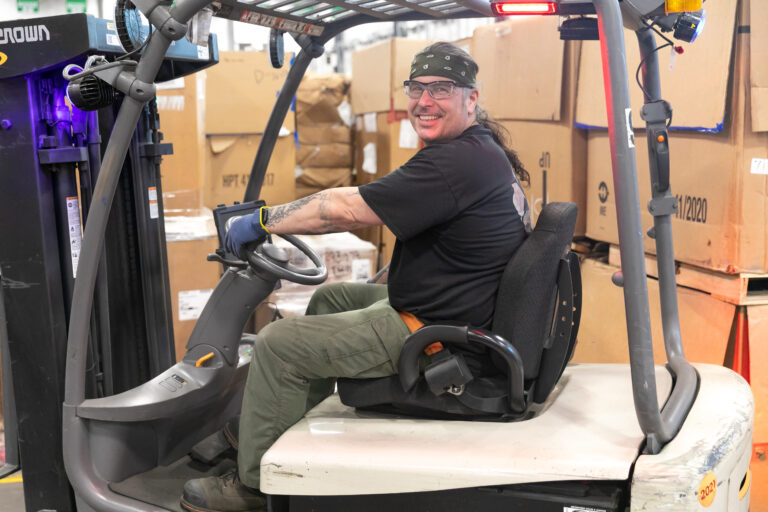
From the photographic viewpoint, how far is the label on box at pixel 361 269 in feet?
17.3

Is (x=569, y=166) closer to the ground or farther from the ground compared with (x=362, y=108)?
closer to the ground

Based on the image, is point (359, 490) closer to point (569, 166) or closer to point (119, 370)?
point (119, 370)

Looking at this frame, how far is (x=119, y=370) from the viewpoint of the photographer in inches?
124

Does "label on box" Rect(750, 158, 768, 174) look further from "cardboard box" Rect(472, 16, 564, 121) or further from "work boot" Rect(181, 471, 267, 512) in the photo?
"work boot" Rect(181, 471, 267, 512)

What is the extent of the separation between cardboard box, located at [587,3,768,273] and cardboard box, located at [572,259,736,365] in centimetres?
21

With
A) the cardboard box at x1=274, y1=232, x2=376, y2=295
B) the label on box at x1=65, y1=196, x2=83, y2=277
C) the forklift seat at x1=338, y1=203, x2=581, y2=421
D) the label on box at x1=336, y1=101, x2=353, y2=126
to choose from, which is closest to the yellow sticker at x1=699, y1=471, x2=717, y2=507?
the forklift seat at x1=338, y1=203, x2=581, y2=421

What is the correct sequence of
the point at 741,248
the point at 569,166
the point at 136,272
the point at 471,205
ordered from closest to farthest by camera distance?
the point at 471,205 → the point at 136,272 → the point at 741,248 → the point at 569,166

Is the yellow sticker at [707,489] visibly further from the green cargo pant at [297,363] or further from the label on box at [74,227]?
the label on box at [74,227]

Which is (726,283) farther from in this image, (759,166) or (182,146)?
(182,146)

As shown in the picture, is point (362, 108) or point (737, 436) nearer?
point (737, 436)

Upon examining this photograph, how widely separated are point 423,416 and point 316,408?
1.20 feet

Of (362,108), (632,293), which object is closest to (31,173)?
(632,293)

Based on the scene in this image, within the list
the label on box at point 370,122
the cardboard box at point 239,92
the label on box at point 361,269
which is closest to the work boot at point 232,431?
the label on box at point 361,269

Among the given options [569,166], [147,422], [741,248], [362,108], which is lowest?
[147,422]
